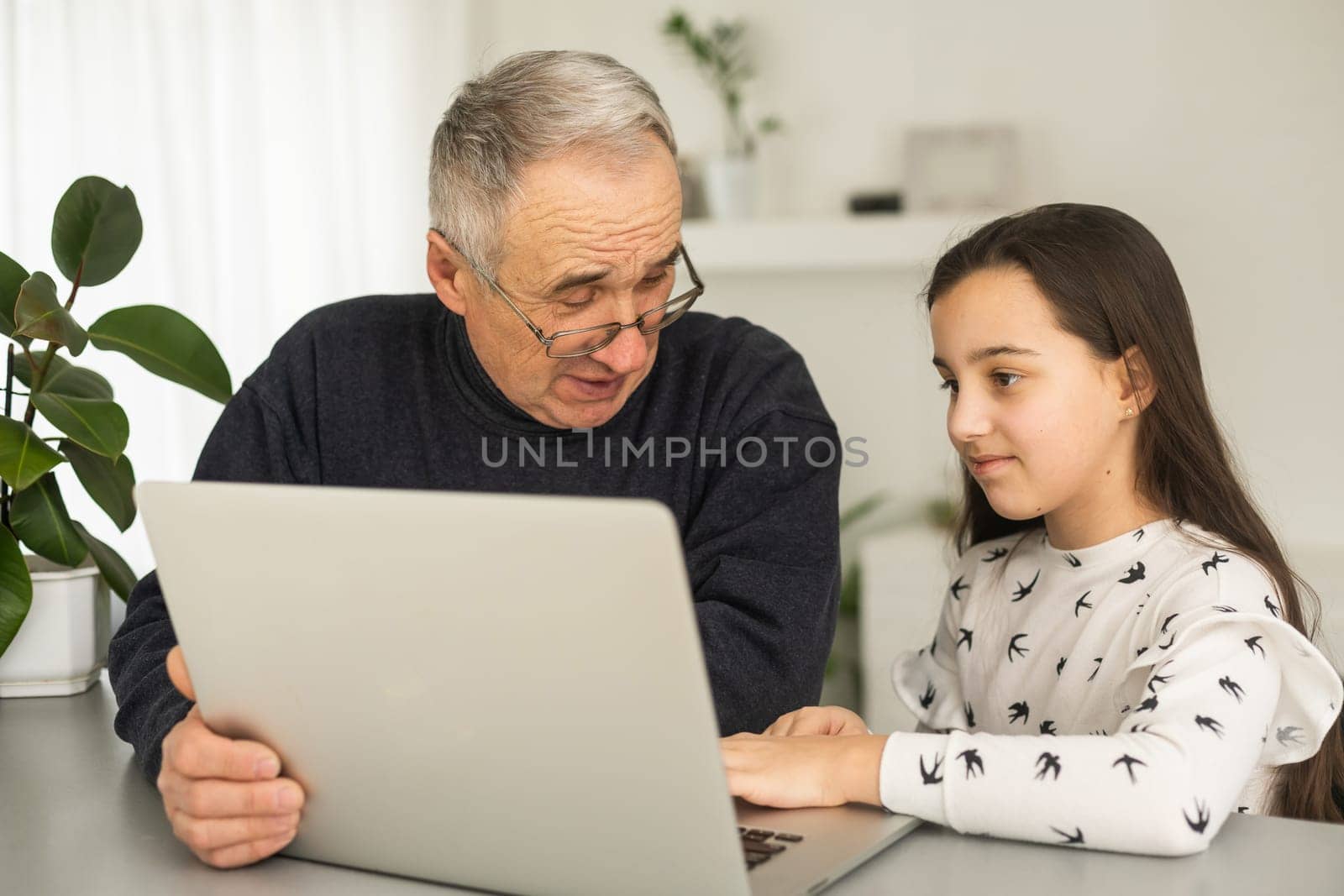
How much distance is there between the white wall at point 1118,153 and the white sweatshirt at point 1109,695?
5.29 ft

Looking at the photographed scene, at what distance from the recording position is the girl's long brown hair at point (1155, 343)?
131cm

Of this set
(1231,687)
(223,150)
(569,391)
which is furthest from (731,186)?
(1231,687)

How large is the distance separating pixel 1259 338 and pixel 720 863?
2.72m

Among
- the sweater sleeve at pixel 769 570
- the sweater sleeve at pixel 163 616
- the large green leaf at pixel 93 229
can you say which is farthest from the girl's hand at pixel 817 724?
the large green leaf at pixel 93 229

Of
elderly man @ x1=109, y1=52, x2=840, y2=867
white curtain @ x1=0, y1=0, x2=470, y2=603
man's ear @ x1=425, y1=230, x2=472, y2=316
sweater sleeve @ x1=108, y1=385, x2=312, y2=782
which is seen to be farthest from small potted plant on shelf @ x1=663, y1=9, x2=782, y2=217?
sweater sleeve @ x1=108, y1=385, x2=312, y2=782

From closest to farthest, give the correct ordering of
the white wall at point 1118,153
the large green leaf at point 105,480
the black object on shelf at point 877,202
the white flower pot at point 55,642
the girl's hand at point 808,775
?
the girl's hand at point 808,775 < the white flower pot at point 55,642 < the large green leaf at point 105,480 < the white wall at point 1118,153 < the black object on shelf at point 877,202

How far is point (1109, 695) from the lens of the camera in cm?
130

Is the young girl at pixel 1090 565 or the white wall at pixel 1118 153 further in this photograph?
the white wall at pixel 1118 153

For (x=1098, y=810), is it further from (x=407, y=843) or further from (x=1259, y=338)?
(x=1259, y=338)

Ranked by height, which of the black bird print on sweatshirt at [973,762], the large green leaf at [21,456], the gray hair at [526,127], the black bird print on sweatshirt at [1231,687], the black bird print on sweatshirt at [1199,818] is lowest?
the black bird print on sweatshirt at [1199,818]

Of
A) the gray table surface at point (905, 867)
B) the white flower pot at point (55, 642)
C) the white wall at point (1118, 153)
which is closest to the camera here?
the gray table surface at point (905, 867)

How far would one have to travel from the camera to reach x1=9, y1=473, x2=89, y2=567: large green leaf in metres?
1.63

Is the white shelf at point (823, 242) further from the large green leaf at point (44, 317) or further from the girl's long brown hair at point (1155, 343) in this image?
the large green leaf at point (44, 317)

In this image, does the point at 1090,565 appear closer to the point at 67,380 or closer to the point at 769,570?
the point at 769,570
